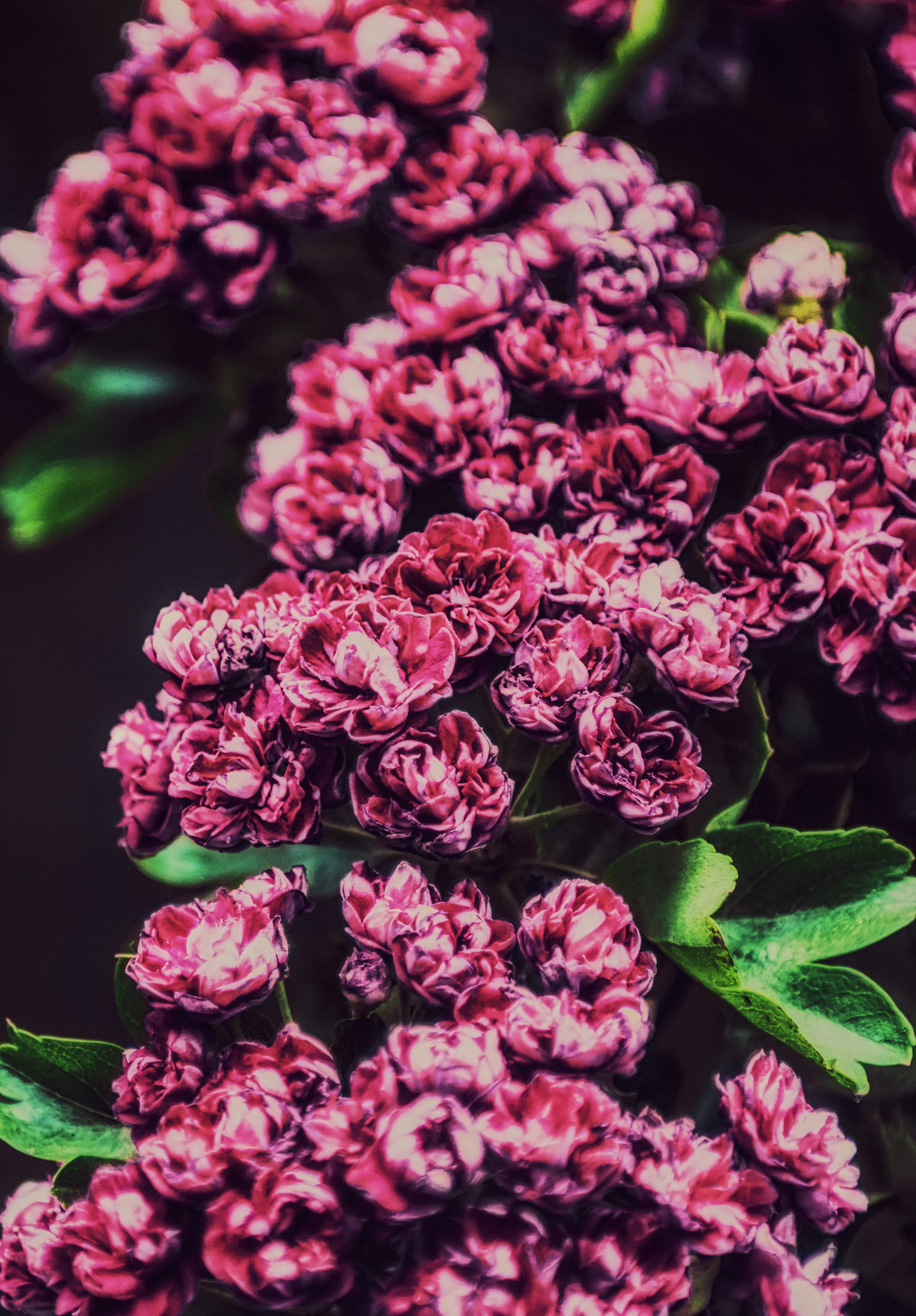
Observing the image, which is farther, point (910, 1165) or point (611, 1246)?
point (910, 1165)

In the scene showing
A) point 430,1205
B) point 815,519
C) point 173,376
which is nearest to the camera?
point 430,1205

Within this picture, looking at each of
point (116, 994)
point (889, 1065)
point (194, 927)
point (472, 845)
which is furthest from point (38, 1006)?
point (889, 1065)

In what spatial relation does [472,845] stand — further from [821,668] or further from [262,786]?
[821,668]

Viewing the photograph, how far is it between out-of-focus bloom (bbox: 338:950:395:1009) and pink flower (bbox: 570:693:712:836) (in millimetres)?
122

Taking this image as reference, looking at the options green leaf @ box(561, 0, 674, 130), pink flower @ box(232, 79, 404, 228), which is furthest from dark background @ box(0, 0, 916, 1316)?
pink flower @ box(232, 79, 404, 228)

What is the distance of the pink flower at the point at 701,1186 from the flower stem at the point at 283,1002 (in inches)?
7.1

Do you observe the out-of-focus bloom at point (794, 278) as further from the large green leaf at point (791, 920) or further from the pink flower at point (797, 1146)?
the pink flower at point (797, 1146)

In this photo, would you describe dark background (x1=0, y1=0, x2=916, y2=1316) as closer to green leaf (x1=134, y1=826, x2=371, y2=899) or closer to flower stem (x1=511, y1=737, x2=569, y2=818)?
green leaf (x1=134, y1=826, x2=371, y2=899)

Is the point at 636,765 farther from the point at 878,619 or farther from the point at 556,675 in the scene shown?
the point at 878,619

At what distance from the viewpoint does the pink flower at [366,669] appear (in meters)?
0.44

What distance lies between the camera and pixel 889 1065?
542 millimetres

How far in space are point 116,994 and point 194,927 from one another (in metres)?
0.13

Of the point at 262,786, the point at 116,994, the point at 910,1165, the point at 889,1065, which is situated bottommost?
the point at 910,1165

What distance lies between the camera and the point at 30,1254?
1.51 ft
